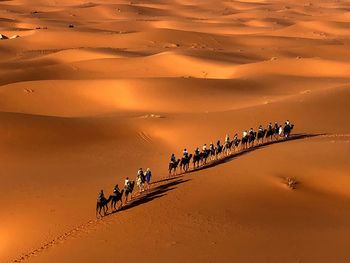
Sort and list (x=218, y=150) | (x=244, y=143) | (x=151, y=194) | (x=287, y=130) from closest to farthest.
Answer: (x=151, y=194)
(x=218, y=150)
(x=244, y=143)
(x=287, y=130)

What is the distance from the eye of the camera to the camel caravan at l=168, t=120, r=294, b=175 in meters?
18.5

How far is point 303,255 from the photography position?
11617 mm

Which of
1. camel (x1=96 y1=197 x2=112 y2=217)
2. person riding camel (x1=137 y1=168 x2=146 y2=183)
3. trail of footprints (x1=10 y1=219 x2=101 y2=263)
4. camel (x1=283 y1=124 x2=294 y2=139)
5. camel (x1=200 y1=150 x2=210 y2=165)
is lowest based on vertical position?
trail of footprints (x1=10 y1=219 x2=101 y2=263)

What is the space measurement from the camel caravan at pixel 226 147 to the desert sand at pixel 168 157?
91 cm

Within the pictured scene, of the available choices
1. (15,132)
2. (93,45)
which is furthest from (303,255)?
(93,45)

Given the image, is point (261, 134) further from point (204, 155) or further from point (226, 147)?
point (204, 155)

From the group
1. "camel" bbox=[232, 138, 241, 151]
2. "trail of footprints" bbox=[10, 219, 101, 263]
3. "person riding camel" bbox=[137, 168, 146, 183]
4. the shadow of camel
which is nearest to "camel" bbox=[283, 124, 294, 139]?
"camel" bbox=[232, 138, 241, 151]

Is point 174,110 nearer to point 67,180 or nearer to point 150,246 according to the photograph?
point 67,180

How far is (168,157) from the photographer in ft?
72.1

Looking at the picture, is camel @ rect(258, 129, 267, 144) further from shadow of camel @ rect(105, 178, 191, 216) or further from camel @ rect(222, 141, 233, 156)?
shadow of camel @ rect(105, 178, 191, 216)

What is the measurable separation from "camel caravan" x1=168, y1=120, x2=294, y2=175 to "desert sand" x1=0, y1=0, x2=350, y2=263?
0.91 m

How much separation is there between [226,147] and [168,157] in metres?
2.91

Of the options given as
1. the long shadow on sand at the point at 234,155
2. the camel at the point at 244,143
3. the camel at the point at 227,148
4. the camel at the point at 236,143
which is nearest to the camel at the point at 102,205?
the long shadow on sand at the point at 234,155

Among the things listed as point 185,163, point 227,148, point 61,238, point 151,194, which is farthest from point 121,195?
point 227,148
